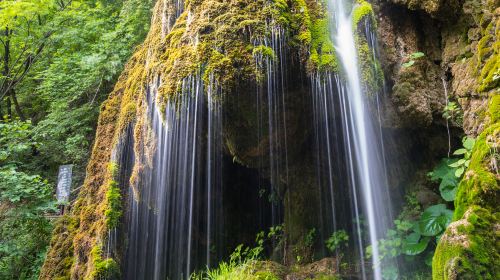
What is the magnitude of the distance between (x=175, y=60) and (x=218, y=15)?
2.94 ft

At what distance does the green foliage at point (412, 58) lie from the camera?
5.52m

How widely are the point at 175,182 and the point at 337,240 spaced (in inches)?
107

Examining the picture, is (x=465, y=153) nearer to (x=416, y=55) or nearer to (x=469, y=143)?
(x=469, y=143)

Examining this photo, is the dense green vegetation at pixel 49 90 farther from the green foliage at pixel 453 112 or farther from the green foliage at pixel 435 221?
the green foliage at pixel 453 112

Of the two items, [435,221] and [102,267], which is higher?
[435,221]

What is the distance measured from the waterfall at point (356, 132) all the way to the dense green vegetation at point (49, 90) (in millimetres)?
7379

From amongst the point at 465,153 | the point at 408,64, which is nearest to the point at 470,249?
the point at 465,153

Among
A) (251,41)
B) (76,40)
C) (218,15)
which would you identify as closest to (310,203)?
(251,41)

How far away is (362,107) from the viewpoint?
526cm

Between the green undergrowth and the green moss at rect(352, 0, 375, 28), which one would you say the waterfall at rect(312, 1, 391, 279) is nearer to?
the green moss at rect(352, 0, 375, 28)

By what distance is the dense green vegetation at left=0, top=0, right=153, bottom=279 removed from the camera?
9.27 metres

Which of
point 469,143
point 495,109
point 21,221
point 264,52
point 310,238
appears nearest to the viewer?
point 495,109

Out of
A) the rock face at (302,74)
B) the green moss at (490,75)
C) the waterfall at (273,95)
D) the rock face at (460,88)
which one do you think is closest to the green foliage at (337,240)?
the rock face at (302,74)

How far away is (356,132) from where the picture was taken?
525 cm
